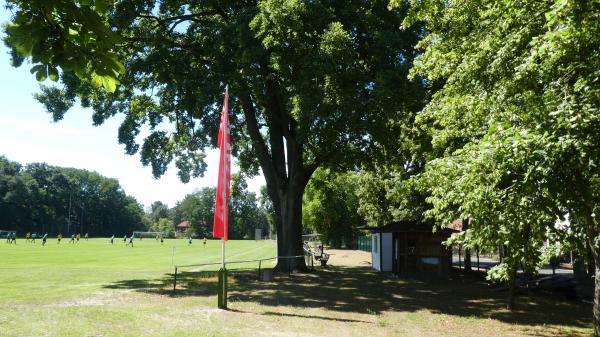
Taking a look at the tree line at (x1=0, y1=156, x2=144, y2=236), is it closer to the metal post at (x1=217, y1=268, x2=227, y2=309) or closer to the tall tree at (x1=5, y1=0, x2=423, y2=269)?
the tall tree at (x1=5, y1=0, x2=423, y2=269)

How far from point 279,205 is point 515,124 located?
20960mm

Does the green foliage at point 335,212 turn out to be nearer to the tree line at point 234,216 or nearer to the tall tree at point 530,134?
the tall tree at point 530,134

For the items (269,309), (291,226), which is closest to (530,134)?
(269,309)

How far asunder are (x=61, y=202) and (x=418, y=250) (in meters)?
126

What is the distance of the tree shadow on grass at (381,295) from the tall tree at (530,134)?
6.69m

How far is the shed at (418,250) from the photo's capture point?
86.7ft

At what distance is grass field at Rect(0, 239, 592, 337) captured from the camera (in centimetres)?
1141

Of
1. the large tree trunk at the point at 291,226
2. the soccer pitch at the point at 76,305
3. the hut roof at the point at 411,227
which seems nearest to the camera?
the soccer pitch at the point at 76,305

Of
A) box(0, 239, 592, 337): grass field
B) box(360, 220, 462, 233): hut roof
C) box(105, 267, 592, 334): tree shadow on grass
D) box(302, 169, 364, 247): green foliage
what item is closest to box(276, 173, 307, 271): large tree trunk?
box(105, 267, 592, 334): tree shadow on grass

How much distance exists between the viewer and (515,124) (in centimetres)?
686

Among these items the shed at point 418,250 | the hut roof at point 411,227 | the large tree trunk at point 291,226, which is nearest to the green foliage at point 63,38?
the large tree trunk at point 291,226

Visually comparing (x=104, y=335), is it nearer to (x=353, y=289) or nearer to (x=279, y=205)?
(x=353, y=289)

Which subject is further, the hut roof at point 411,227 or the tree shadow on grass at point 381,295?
the hut roof at point 411,227

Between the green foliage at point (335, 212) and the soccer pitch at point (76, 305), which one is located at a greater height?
the green foliage at point (335, 212)
